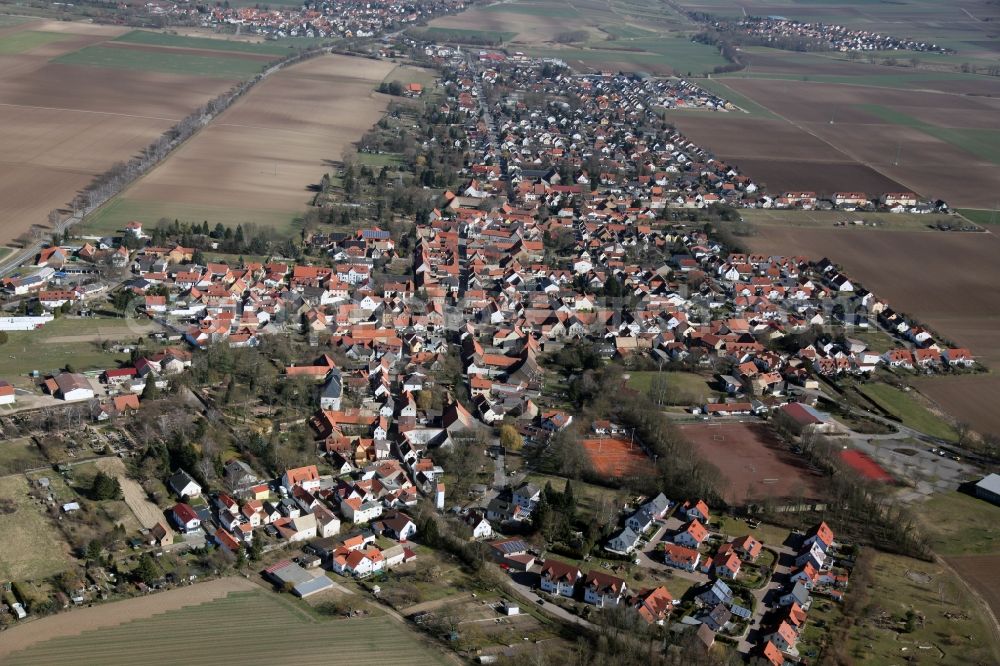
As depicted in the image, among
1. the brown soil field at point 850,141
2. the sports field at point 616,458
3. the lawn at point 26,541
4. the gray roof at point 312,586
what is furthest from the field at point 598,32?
the gray roof at point 312,586

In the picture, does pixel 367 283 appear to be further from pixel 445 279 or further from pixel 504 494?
pixel 504 494

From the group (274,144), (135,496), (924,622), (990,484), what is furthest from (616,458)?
(274,144)

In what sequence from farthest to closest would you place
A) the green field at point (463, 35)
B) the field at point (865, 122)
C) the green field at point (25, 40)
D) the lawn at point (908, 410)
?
the green field at point (463, 35) → the green field at point (25, 40) → the field at point (865, 122) → the lawn at point (908, 410)

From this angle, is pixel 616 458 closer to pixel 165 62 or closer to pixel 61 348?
pixel 61 348

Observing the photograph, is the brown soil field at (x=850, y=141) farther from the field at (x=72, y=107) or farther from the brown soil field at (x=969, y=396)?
the field at (x=72, y=107)

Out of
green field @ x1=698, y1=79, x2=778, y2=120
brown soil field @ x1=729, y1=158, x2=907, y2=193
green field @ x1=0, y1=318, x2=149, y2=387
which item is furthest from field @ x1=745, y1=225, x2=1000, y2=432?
green field @ x1=698, y1=79, x2=778, y2=120
